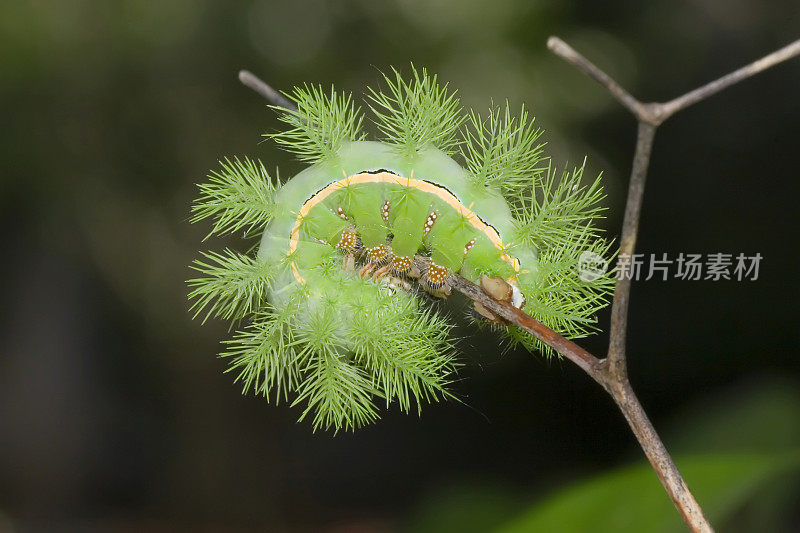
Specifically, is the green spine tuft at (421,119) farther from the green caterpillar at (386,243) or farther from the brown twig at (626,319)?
the brown twig at (626,319)

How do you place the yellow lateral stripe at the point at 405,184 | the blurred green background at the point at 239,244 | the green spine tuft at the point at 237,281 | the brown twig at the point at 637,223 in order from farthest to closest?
the blurred green background at the point at 239,244, the yellow lateral stripe at the point at 405,184, the green spine tuft at the point at 237,281, the brown twig at the point at 637,223

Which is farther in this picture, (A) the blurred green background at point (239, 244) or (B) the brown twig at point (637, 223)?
(A) the blurred green background at point (239, 244)

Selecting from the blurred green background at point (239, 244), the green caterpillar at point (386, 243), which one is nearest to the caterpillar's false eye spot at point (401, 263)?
the green caterpillar at point (386, 243)

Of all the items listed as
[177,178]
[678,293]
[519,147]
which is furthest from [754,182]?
[519,147]

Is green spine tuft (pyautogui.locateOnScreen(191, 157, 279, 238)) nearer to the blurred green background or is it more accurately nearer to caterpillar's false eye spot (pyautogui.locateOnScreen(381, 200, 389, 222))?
caterpillar's false eye spot (pyautogui.locateOnScreen(381, 200, 389, 222))

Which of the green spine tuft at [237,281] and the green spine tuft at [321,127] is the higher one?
the green spine tuft at [321,127]

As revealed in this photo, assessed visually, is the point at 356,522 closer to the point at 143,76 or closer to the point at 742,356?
the point at 742,356
